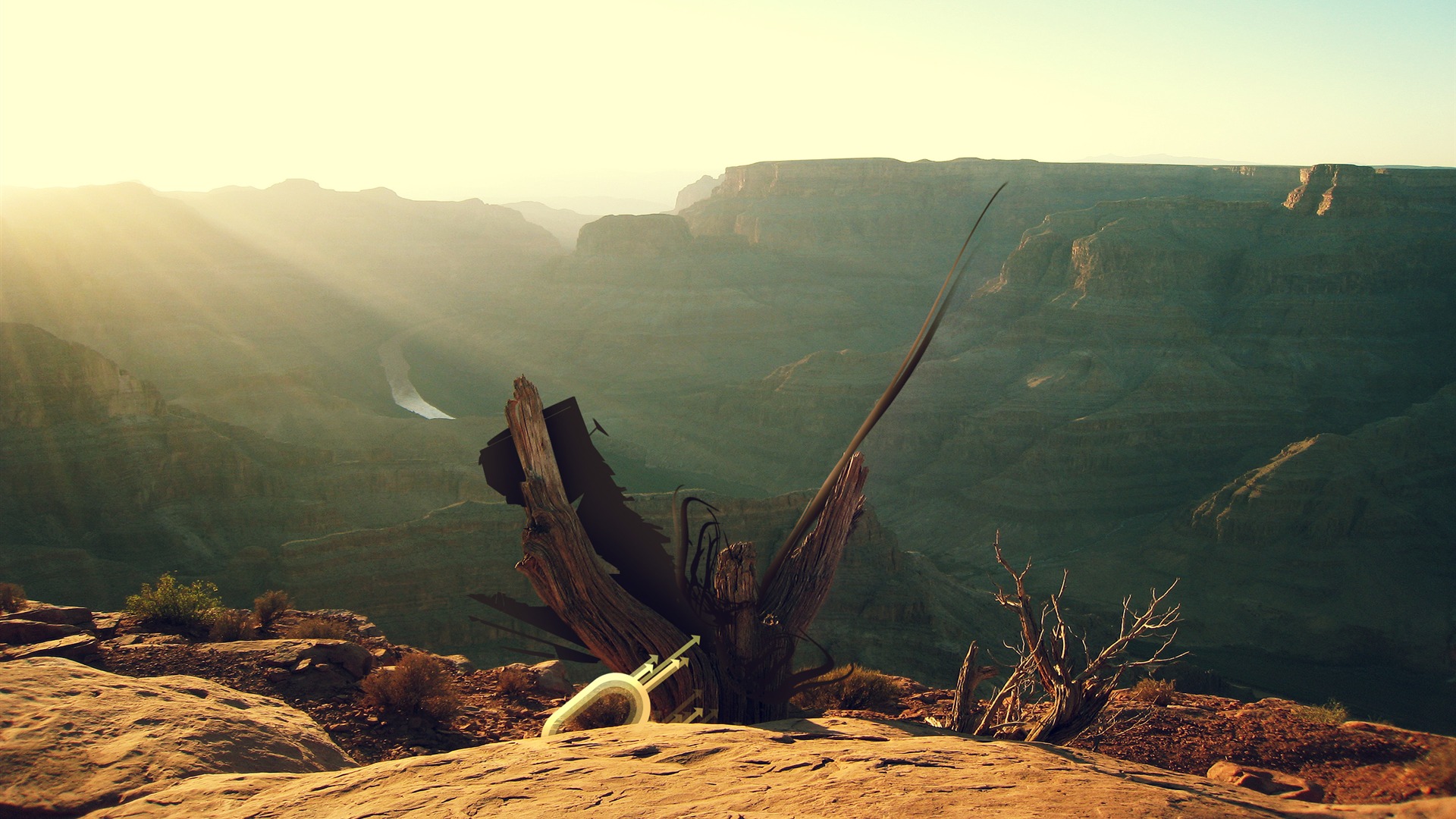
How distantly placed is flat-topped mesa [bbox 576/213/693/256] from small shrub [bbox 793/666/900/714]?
291 feet

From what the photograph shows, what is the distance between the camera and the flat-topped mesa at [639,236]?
3826 inches

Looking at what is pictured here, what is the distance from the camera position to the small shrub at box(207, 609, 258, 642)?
11.1 m

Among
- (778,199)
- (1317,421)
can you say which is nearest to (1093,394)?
(1317,421)

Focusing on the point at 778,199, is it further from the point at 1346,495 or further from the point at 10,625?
the point at 10,625

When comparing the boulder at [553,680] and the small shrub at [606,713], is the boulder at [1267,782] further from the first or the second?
the boulder at [553,680]

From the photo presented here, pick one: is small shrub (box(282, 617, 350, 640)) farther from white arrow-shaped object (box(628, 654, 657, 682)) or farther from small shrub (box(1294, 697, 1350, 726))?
small shrub (box(1294, 697, 1350, 726))

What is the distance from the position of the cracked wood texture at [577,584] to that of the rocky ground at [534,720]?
5.63ft

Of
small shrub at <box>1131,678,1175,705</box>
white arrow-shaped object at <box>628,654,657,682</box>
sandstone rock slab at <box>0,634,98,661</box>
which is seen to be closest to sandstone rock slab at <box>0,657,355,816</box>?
sandstone rock slab at <box>0,634,98,661</box>

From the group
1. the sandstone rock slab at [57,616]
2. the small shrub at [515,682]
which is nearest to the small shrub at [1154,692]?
the small shrub at [515,682]

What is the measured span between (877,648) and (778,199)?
90.5 metres

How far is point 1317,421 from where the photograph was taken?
169 ft

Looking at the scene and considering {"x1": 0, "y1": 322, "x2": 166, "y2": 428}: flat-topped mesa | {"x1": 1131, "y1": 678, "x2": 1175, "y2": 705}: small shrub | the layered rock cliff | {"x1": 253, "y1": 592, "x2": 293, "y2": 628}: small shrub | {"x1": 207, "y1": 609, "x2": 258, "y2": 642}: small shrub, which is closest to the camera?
{"x1": 1131, "y1": 678, "x2": 1175, "y2": 705}: small shrub

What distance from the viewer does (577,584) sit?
295 inches

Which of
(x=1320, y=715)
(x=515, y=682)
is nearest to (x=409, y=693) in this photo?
(x=515, y=682)
